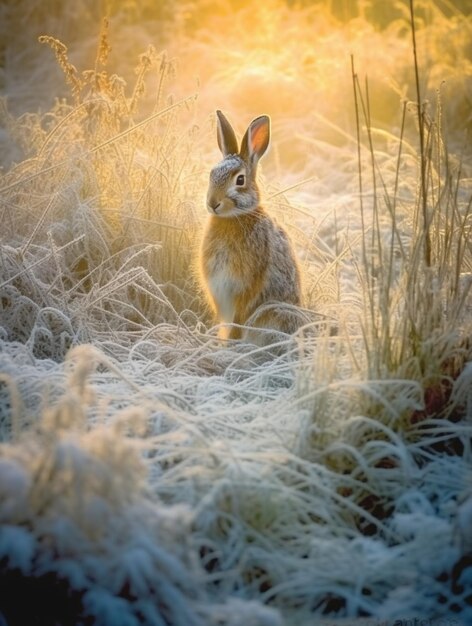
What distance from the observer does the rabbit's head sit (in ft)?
11.9

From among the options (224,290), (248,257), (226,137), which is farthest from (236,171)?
(224,290)

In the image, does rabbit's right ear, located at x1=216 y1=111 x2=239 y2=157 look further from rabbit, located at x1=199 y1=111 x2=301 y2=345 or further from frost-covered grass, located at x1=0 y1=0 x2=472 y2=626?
frost-covered grass, located at x1=0 y1=0 x2=472 y2=626

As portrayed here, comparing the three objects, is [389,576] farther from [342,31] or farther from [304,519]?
[342,31]

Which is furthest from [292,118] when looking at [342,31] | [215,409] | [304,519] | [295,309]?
[304,519]

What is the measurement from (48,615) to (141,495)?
0.37 metres

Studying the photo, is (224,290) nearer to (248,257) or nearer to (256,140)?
(248,257)

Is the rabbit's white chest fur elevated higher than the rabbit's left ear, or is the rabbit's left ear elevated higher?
the rabbit's left ear

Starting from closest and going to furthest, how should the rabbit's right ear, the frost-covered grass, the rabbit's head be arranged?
the frost-covered grass, the rabbit's head, the rabbit's right ear

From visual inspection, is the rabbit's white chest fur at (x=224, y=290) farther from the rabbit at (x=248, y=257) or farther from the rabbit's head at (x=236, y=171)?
the rabbit's head at (x=236, y=171)

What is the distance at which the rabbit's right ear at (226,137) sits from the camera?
12.2 ft

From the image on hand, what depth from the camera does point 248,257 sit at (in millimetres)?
3721

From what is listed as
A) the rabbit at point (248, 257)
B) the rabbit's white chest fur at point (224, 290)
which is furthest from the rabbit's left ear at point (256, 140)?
the rabbit's white chest fur at point (224, 290)

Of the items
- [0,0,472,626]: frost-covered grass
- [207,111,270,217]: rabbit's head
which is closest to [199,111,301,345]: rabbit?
[207,111,270,217]: rabbit's head

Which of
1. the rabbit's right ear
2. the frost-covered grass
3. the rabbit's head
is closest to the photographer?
the frost-covered grass
